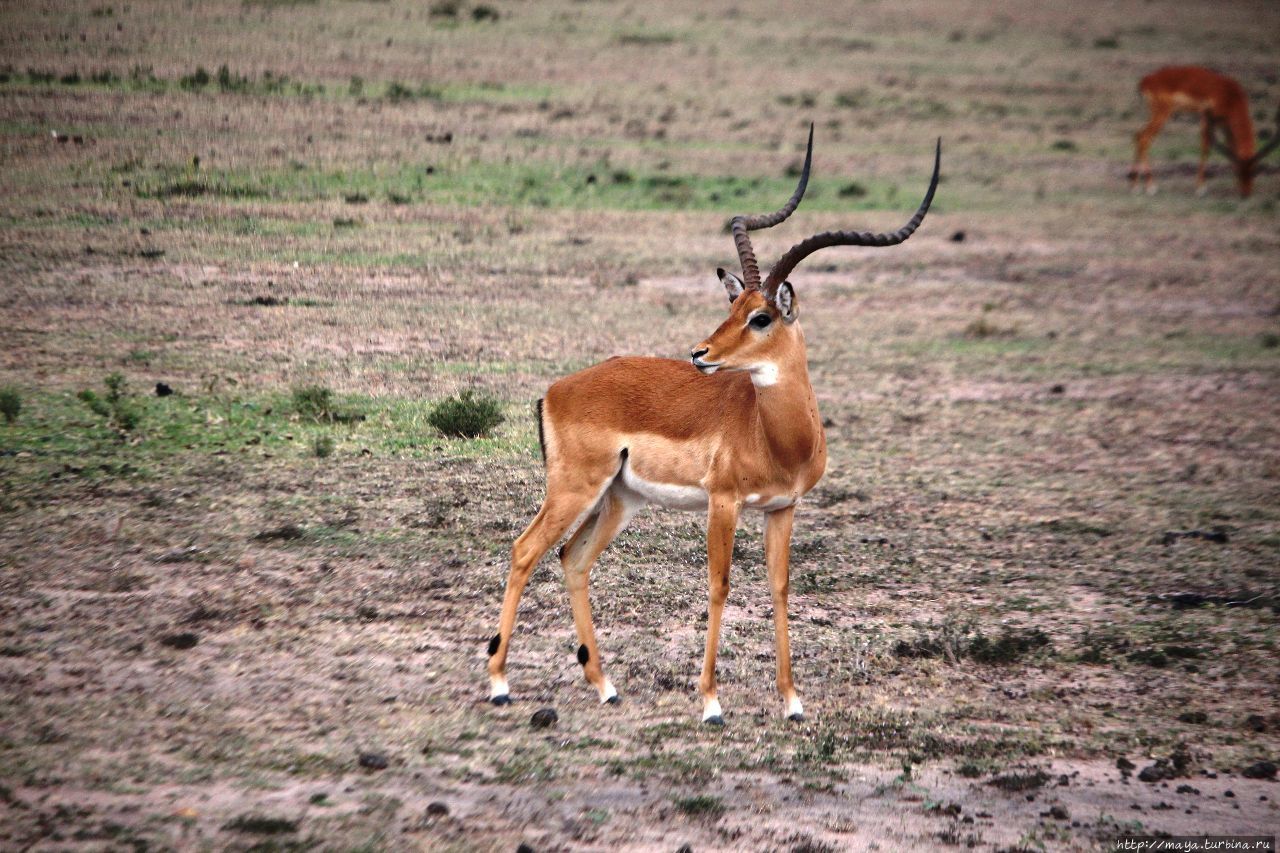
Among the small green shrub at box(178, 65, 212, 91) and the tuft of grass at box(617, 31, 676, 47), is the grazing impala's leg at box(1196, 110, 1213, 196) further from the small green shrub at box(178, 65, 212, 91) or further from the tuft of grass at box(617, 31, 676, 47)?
the small green shrub at box(178, 65, 212, 91)

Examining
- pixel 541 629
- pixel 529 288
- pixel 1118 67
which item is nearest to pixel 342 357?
pixel 529 288

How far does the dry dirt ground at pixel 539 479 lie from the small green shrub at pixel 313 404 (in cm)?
6

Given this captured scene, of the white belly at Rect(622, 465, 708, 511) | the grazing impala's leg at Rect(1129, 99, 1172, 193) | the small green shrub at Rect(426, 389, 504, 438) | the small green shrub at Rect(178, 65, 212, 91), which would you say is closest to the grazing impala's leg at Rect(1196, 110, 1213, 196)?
the grazing impala's leg at Rect(1129, 99, 1172, 193)

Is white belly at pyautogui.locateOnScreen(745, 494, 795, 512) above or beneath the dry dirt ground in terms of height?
above

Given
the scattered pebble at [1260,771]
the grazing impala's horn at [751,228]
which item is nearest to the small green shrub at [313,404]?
the grazing impala's horn at [751,228]

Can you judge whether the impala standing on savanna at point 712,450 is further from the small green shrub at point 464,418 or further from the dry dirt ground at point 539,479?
the small green shrub at point 464,418

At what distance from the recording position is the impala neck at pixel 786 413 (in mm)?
6574

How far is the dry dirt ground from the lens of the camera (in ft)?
19.1

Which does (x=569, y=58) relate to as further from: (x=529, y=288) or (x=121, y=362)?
(x=121, y=362)

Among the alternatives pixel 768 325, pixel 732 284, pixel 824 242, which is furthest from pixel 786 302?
pixel 732 284

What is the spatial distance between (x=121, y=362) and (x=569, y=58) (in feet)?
57.5

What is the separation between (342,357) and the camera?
12055 mm

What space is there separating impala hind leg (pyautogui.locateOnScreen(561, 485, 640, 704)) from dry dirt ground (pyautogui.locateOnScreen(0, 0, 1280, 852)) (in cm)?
13

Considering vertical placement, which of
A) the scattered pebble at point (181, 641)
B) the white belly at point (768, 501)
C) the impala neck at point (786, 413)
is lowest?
the scattered pebble at point (181, 641)
